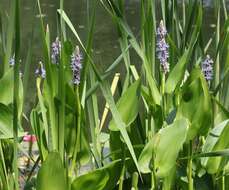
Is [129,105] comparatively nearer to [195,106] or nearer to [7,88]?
[195,106]

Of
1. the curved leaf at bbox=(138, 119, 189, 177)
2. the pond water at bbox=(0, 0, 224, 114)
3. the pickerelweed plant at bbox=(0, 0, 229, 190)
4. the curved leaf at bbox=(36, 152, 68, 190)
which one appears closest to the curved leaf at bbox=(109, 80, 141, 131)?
the pickerelweed plant at bbox=(0, 0, 229, 190)

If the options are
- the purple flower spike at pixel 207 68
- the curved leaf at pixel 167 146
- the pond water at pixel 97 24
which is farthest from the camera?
the pond water at pixel 97 24

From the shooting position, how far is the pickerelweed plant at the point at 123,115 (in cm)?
149

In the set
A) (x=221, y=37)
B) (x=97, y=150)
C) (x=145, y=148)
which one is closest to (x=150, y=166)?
(x=145, y=148)

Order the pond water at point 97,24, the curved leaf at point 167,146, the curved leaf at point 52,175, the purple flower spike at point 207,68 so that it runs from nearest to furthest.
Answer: the curved leaf at point 52,175 < the curved leaf at point 167,146 < the purple flower spike at point 207,68 < the pond water at point 97,24

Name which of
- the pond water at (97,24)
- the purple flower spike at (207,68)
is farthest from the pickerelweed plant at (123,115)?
the pond water at (97,24)

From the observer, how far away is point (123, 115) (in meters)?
1.63

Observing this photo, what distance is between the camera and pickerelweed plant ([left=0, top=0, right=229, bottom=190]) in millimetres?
1492

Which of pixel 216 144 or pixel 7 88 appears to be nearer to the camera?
pixel 216 144

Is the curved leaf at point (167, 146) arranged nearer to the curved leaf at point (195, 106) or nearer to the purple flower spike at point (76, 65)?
the curved leaf at point (195, 106)

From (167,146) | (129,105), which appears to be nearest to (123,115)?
(129,105)

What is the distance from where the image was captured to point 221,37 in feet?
5.68

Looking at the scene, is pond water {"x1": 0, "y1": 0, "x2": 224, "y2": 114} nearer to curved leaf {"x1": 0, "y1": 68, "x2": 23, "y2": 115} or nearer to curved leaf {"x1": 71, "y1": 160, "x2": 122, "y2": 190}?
curved leaf {"x1": 0, "y1": 68, "x2": 23, "y2": 115}

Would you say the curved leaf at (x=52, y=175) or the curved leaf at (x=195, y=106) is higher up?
the curved leaf at (x=195, y=106)
